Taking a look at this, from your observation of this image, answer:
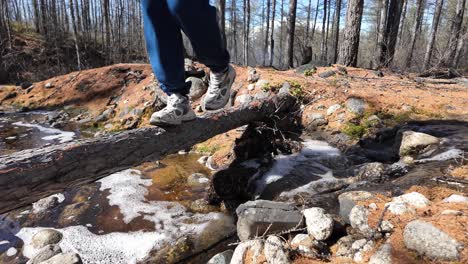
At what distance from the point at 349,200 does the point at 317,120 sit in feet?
8.76

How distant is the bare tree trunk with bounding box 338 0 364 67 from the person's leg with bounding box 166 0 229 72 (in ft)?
23.7

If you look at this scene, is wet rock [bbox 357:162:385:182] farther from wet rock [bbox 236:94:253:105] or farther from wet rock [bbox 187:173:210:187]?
wet rock [bbox 236:94:253:105]

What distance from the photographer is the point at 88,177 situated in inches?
99.0

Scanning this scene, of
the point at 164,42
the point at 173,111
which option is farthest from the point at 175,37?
the point at 173,111

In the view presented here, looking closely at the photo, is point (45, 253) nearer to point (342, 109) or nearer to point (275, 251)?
point (275, 251)

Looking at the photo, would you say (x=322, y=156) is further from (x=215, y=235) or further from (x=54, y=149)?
(x=54, y=149)

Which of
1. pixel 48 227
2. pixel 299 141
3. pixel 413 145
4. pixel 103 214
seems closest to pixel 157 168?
pixel 103 214

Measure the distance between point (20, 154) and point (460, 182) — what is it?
3.30 metres

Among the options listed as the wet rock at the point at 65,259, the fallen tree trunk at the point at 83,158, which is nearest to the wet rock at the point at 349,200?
the fallen tree trunk at the point at 83,158

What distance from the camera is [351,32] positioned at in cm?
871

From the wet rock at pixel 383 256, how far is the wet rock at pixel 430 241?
112 millimetres

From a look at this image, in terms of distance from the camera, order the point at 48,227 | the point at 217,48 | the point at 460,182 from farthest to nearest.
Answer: the point at 48,227 → the point at 460,182 → the point at 217,48

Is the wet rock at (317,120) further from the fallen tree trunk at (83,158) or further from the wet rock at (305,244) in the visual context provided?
the wet rock at (305,244)

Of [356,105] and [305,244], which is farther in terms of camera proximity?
[356,105]
